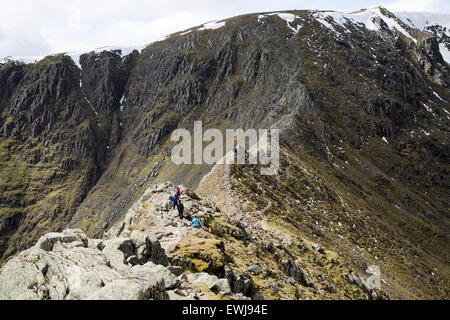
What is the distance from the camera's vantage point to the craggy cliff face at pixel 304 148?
5081 cm

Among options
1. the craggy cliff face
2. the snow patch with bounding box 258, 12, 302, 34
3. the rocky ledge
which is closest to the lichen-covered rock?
the rocky ledge

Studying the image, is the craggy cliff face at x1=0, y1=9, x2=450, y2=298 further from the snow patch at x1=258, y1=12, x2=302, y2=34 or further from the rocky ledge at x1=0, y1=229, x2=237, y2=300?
the rocky ledge at x1=0, y1=229, x2=237, y2=300

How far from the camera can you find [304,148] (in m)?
76.8

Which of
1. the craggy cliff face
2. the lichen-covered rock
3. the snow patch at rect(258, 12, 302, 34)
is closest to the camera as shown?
the lichen-covered rock

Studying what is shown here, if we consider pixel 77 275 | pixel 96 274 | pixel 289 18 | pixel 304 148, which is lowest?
pixel 304 148

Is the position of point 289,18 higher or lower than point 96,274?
higher

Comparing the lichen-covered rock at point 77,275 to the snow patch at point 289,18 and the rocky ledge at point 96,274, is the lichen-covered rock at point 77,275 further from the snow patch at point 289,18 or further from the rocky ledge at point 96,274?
the snow patch at point 289,18

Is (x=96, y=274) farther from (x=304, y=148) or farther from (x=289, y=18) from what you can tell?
(x=289, y=18)

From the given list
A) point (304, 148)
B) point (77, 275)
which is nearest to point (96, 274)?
point (77, 275)

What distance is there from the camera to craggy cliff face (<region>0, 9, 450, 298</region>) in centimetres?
5081

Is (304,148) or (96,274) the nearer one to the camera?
(96,274)

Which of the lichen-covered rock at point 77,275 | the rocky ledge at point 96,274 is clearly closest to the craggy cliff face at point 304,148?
the rocky ledge at point 96,274

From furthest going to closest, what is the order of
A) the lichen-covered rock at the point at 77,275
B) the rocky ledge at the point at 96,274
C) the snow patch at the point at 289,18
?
the snow patch at the point at 289,18
the rocky ledge at the point at 96,274
the lichen-covered rock at the point at 77,275
